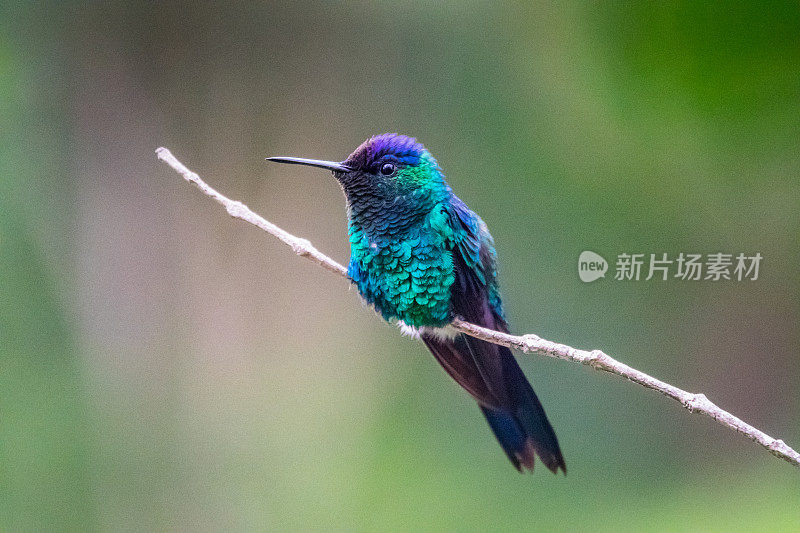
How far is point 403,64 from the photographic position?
2.16 metres

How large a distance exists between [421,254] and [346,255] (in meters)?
0.71

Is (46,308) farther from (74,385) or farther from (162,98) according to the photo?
(162,98)

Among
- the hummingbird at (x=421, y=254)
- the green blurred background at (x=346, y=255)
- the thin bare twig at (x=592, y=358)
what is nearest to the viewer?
the thin bare twig at (x=592, y=358)

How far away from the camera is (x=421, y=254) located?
1.50 metres

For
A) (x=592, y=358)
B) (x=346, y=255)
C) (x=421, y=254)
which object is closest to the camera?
(x=592, y=358)

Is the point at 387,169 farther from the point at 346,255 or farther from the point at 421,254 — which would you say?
the point at 346,255

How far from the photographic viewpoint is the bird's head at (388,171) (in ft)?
5.00

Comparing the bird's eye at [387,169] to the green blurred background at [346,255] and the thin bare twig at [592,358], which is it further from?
the green blurred background at [346,255]

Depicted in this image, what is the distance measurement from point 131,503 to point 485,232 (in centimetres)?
148

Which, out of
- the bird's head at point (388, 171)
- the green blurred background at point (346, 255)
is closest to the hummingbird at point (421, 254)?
the bird's head at point (388, 171)

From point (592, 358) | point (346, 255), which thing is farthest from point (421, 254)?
point (346, 255)

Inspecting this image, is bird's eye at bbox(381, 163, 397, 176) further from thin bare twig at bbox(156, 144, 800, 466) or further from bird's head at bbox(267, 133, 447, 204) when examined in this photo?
thin bare twig at bbox(156, 144, 800, 466)

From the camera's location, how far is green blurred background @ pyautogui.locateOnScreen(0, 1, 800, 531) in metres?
2.06

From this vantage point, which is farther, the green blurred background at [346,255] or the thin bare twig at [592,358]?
the green blurred background at [346,255]
